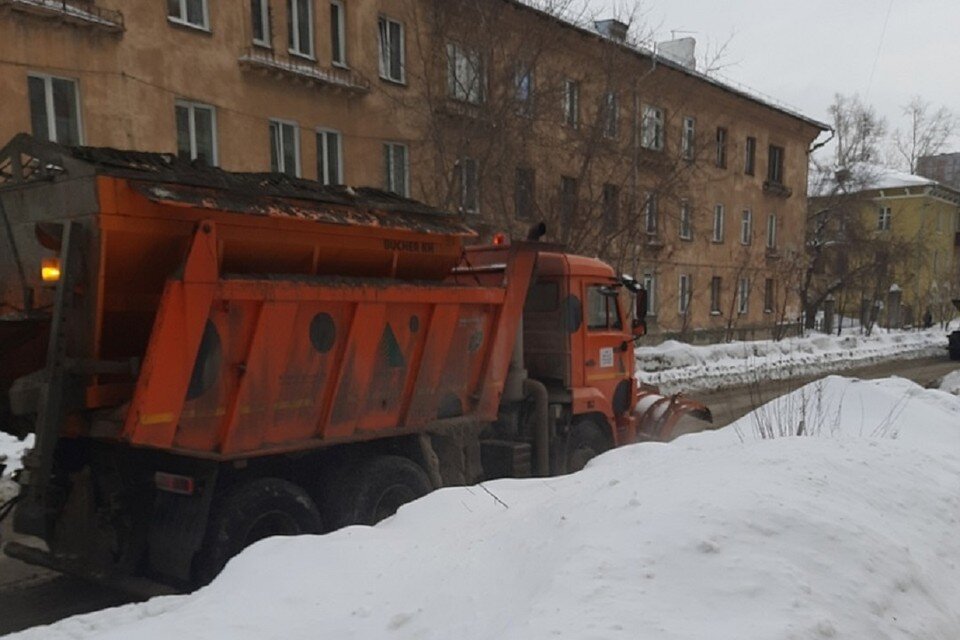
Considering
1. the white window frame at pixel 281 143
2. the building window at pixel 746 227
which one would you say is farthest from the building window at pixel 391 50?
the building window at pixel 746 227

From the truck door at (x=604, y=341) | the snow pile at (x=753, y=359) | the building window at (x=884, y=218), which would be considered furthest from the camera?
the building window at (x=884, y=218)

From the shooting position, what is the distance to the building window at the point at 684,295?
84.2ft

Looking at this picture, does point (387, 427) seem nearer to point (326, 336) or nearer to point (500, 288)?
point (326, 336)

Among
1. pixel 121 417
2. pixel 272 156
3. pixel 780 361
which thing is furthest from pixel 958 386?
pixel 121 417

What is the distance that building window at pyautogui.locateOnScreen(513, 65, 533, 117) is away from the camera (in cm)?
1514

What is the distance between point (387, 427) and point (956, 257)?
2401 inches

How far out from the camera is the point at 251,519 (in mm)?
4594

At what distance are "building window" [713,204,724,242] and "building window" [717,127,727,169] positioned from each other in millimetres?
1664

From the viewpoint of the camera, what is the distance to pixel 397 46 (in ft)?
53.3

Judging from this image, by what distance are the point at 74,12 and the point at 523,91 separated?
28.0 feet

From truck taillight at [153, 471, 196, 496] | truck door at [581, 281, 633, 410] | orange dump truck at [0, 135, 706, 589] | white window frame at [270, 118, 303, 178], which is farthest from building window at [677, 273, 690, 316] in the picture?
truck taillight at [153, 471, 196, 496]

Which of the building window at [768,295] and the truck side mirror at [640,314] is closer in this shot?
the truck side mirror at [640,314]

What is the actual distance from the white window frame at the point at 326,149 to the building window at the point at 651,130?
8858mm

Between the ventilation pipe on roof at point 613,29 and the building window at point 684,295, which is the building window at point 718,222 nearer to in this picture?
the building window at point 684,295
